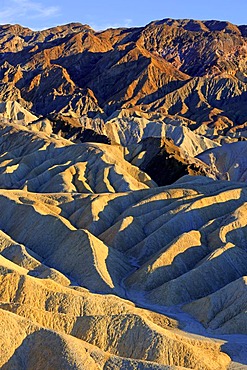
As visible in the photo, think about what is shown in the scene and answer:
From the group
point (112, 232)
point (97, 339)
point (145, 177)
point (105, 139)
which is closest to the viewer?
point (97, 339)

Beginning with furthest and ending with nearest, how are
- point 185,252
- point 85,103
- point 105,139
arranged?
point 85,103 < point 105,139 < point 185,252

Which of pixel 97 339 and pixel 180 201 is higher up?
pixel 97 339

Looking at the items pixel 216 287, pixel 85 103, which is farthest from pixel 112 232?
pixel 85 103

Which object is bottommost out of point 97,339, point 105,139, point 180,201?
point 105,139

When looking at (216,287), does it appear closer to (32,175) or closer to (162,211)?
(162,211)

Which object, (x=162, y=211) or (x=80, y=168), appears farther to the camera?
(x=80, y=168)

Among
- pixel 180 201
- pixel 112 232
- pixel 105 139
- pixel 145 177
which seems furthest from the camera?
pixel 105 139

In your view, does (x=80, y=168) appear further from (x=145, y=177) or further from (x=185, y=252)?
(x=185, y=252)

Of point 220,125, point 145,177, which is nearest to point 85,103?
point 220,125

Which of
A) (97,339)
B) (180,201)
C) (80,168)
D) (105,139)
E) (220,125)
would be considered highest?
(97,339)
